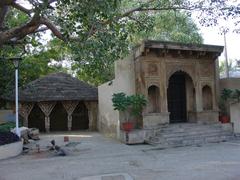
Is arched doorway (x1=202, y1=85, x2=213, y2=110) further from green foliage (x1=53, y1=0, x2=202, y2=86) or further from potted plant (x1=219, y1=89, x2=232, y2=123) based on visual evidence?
green foliage (x1=53, y1=0, x2=202, y2=86)

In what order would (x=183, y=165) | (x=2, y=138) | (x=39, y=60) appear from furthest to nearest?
1. (x=39, y=60)
2. (x=2, y=138)
3. (x=183, y=165)

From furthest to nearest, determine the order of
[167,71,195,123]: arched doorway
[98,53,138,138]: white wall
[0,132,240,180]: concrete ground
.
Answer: [167,71,195,123]: arched doorway
[98,53,138,138]: white wall
[0,132,240,180]: concrete ground

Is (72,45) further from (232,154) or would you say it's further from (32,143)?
(32,143)

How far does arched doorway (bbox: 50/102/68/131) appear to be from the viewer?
86.9 ft

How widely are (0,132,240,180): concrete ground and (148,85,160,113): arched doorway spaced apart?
2526 mm

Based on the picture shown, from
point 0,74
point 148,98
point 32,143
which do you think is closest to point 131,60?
point 148,98

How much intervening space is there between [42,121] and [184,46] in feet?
45.6

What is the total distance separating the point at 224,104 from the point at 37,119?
1410 centimetres

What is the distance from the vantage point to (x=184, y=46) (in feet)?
54.4

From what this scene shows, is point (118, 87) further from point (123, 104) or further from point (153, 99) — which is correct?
point (123, 104)

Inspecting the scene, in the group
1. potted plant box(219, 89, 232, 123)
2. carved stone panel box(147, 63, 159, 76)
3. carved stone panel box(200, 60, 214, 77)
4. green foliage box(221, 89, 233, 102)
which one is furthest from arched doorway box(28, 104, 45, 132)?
green foliage box(221, 89, 233, 102)

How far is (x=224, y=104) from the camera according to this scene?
18.5 m

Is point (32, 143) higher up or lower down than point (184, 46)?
lower down

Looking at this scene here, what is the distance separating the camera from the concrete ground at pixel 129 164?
9.23m
